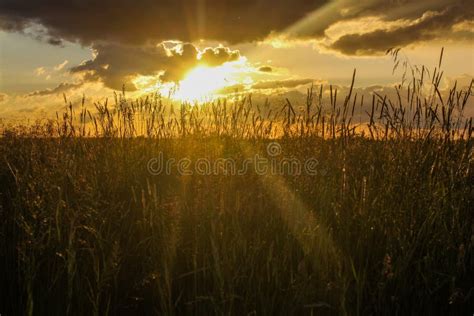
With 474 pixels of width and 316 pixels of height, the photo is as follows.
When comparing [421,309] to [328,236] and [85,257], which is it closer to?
[328,236]

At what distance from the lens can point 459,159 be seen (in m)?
3.64

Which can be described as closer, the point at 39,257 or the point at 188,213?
the point at 39,257

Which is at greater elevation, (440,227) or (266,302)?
(440,227)

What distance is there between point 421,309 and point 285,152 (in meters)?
2.92

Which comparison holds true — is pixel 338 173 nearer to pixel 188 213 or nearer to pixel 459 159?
pixel 459 159

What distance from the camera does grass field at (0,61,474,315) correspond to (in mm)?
2148

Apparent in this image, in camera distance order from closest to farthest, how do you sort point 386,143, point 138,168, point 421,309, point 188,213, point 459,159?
point 421,309, point 188,213, point 459,159, point 386,143, point 138,168

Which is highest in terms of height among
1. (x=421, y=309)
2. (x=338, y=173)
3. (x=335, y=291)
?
(x=338, y=173)

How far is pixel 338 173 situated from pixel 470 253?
4.55 ft

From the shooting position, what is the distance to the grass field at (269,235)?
215cm

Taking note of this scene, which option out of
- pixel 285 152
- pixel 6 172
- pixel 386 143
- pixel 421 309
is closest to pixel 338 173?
pixel 386 143

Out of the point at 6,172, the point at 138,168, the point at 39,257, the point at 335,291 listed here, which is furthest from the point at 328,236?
the point at 6,172

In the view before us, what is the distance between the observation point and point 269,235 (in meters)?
2.96

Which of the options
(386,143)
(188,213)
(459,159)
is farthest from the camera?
(386,143)
